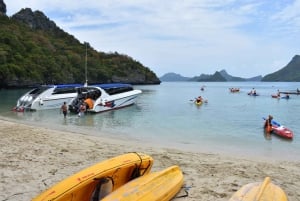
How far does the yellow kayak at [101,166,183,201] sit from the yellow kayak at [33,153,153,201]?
241mm

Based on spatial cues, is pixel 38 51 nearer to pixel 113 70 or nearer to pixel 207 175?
pixel 113 70

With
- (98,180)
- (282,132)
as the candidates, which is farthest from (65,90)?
(98,180)

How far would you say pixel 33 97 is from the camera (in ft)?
81.0

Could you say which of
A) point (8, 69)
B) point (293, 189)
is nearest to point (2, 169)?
point (293, 189)

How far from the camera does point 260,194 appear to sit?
208 inches

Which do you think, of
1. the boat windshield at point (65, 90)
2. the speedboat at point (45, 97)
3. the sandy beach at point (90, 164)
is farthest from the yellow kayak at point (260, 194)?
the boat windshield at point (65, 90)

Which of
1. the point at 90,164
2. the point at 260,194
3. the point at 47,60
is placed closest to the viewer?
the point at 260,194

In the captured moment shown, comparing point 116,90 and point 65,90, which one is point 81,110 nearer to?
point 65,90

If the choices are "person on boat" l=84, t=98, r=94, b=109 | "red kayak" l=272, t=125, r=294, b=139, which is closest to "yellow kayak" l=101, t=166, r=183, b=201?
"red kayak" l=272, t=125, r=294, b=139

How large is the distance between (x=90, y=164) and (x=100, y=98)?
16.9 metres

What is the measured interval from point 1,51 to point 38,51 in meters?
18.9

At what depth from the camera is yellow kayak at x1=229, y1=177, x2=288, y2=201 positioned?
5195 mm

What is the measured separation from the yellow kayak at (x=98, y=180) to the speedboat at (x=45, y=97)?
19559mm

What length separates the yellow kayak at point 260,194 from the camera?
5195mm
